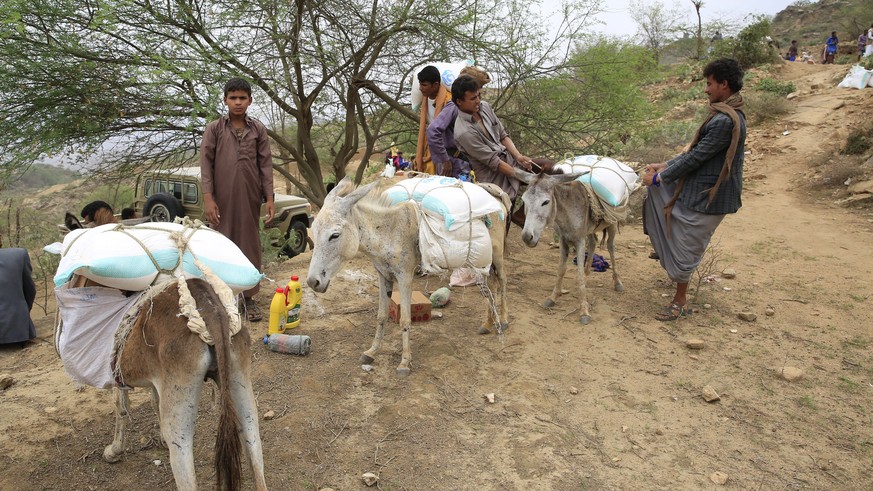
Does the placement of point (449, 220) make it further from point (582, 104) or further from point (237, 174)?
point (582, 104)

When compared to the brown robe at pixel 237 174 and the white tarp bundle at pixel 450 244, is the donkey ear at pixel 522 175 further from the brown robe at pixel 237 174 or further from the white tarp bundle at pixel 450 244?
the brown robe at pixel 237 174

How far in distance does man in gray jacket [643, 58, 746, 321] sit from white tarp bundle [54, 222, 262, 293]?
4213 mm

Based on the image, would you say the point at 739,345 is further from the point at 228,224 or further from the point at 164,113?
the point at 164,113

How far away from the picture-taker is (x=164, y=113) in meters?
6.14

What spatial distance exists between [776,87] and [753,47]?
223 inches

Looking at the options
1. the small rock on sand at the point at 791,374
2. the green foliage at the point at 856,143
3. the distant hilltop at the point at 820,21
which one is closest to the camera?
the small rock on sand at the point at 791,374

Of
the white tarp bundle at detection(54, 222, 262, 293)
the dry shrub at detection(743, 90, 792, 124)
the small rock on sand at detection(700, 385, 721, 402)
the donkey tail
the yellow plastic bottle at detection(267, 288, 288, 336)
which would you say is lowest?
the small rock on sand at detection(700, 385, 721, 402)

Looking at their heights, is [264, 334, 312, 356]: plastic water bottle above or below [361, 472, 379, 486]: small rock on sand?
above

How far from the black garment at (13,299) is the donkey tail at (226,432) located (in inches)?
150

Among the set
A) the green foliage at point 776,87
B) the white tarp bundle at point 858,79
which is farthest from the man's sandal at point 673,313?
the green foliage at point 776,87

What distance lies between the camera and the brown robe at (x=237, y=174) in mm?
4652

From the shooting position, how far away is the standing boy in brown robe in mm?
4633

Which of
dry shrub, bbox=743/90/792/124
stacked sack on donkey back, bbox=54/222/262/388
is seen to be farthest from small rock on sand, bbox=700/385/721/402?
dry shrub, bbox=743/90/792/124

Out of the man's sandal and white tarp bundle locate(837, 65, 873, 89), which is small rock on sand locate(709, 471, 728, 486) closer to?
the man's sandal
